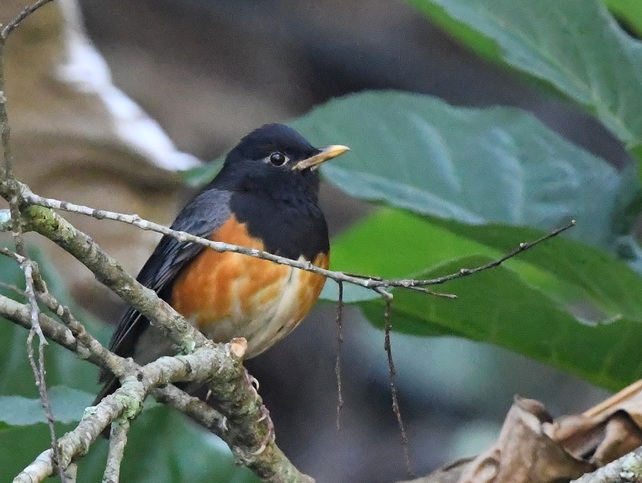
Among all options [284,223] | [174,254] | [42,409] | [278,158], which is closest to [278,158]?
[278,158]

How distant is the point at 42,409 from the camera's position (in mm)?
1842

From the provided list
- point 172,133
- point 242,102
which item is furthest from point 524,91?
point 172,133

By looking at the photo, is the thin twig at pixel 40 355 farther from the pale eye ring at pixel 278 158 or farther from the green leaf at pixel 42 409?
the pale eye ring at pixel 278 158

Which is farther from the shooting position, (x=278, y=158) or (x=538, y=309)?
(x=278, y=158)

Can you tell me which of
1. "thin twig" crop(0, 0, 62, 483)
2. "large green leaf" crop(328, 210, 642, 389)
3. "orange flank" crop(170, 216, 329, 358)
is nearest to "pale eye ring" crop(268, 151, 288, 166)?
"orange flank" crop(170, 216, 329, 358)

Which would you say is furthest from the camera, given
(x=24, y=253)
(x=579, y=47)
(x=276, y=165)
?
(x=579, y=47)

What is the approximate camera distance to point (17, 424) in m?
1.79

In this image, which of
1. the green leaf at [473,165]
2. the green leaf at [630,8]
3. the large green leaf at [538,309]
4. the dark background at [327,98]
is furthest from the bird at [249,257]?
the dark background at [327,98]

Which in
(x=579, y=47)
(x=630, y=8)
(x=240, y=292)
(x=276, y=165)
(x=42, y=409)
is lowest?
(x=42, y=409)

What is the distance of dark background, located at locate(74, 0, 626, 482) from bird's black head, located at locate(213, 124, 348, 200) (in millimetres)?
1722

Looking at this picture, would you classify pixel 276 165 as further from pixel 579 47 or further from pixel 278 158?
pixel 579 47

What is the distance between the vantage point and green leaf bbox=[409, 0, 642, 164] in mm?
2639

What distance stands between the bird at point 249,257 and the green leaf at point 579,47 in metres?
0.60

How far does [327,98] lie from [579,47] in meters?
3.22
